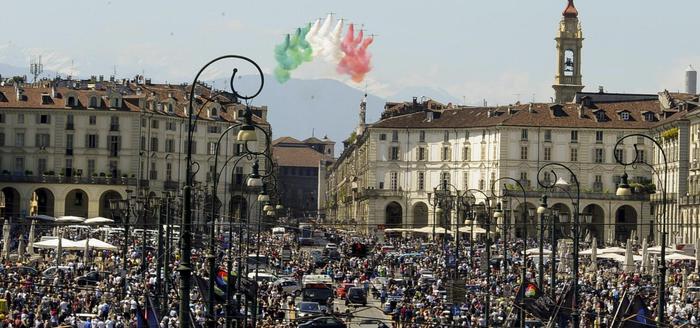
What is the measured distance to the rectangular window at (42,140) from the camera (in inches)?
5172

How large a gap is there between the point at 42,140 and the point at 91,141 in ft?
11.9

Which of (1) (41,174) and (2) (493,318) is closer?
(2) (493,318)

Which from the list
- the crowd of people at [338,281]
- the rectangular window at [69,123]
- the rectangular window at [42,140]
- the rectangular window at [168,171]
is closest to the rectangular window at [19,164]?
the rectangular window at [42,140]

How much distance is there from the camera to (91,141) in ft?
436

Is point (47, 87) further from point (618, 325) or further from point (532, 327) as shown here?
point (618, 325)

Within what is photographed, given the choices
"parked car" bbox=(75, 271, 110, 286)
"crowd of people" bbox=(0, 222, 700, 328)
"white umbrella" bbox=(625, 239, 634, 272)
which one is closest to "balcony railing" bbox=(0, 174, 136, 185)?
"crowd of people" bbox=(0, 222, 700, 328)

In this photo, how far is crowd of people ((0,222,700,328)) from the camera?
48.9 m

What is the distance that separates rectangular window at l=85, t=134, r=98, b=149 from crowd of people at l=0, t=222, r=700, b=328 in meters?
35.8

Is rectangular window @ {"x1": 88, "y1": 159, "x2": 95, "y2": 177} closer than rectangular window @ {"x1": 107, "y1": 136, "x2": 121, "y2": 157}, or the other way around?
rectangular window @ {"x1": 88, "y1": 159, "x2": 95, "y2": 177}

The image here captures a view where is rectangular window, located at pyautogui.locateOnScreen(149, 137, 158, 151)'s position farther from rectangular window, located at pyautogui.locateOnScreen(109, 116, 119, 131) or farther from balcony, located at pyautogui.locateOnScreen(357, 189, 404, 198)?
balcony, located at pyautogui.locateOnScreen(357, 189, 404, 198)

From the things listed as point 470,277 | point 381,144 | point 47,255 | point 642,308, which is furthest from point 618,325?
point 381,144

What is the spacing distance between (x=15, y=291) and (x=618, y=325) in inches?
1013

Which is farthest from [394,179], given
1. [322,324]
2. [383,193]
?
[322,324]

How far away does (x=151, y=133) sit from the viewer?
5354 inches
